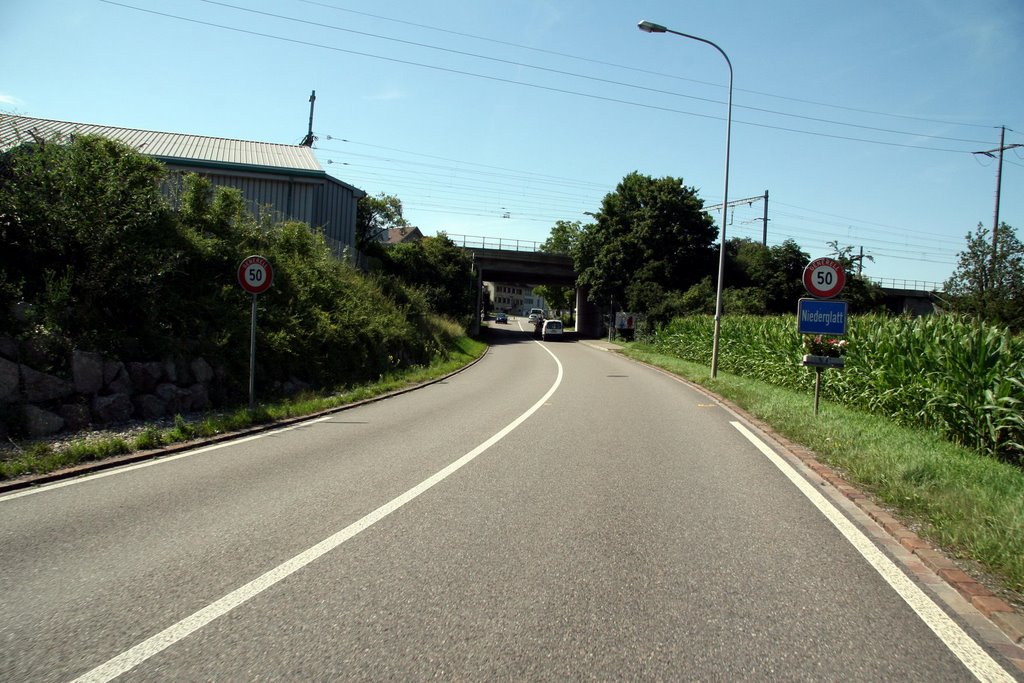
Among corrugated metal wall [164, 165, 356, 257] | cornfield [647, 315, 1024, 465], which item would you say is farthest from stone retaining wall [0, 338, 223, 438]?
corrugated metal wall [164, 165, 356, 257]

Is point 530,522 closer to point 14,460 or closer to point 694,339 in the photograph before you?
point 14,460

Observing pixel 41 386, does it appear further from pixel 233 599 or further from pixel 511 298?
pixel 511 298

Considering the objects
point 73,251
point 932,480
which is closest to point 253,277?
point 73,251

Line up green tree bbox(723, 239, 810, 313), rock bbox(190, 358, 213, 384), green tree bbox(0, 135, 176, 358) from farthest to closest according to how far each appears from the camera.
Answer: green tree bbox(723, 239, 810, 313) → rock bbox(190, 358, 213, 384) → green tree bbox(0, 135, 176, 358)

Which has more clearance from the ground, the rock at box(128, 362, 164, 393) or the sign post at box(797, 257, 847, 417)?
the sign post at box(797, 257, 847, 417)

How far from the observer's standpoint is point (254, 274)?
464 inches

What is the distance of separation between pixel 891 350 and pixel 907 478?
7.04 metres

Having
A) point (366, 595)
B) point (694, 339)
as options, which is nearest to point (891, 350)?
point (366, 595)

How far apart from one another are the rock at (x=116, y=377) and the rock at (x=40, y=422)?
49.6 inches

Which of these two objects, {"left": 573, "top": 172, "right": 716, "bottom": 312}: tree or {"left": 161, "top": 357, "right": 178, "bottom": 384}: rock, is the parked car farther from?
{"left": 161, "top": 357, "right": 178, "bottom": 384}: rock

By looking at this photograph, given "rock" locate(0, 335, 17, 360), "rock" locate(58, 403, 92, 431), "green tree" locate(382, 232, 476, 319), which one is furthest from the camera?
"green tree" locate(382, 232, 476, 319)

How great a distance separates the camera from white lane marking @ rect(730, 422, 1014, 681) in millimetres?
3143

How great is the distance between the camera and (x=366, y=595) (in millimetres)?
3801

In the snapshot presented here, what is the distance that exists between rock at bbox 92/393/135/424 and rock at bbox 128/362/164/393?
0.55 meters
